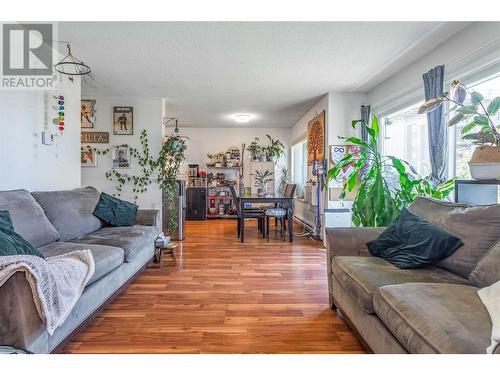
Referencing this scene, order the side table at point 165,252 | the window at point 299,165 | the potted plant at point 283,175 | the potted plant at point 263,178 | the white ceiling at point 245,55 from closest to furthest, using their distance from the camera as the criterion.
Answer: the white ceiling at point 245,55
the side table at point 165,252
the window at point 299,165
the potted plant at point 263,178
the potted plant at point 283,175

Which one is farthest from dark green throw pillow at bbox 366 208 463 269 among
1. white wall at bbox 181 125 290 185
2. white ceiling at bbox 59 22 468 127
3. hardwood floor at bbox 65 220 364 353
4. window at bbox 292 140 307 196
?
white wall at bbox 181 125 290 185

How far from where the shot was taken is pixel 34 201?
2.60m

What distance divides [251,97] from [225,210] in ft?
12.1

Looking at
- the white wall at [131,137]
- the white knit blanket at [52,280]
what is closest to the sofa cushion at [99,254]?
the white knit blanket at [52,280]

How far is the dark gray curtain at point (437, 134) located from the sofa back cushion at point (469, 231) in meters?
0.96

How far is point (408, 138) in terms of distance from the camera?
13.3 ft

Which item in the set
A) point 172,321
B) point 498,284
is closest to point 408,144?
point 498,284

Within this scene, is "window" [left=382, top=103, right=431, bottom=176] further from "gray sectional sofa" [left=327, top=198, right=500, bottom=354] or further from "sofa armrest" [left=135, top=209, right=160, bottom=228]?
"sofa armrest" [left=135, top=209, right=160, bottom=228]

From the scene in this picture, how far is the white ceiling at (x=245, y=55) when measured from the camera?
273 cm

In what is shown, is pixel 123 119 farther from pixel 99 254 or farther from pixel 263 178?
pixel 263 178

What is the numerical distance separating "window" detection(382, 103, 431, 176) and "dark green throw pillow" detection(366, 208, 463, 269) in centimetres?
161

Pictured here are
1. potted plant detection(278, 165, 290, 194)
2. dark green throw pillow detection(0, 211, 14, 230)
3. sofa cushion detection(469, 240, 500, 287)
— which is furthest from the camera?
potted plant detection(278, 165, 290, 194)

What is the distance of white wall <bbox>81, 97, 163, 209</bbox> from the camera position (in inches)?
208

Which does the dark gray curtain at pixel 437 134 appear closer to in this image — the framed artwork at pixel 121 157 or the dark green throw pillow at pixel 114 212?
the dark green throw pillow at pixel 114 212
